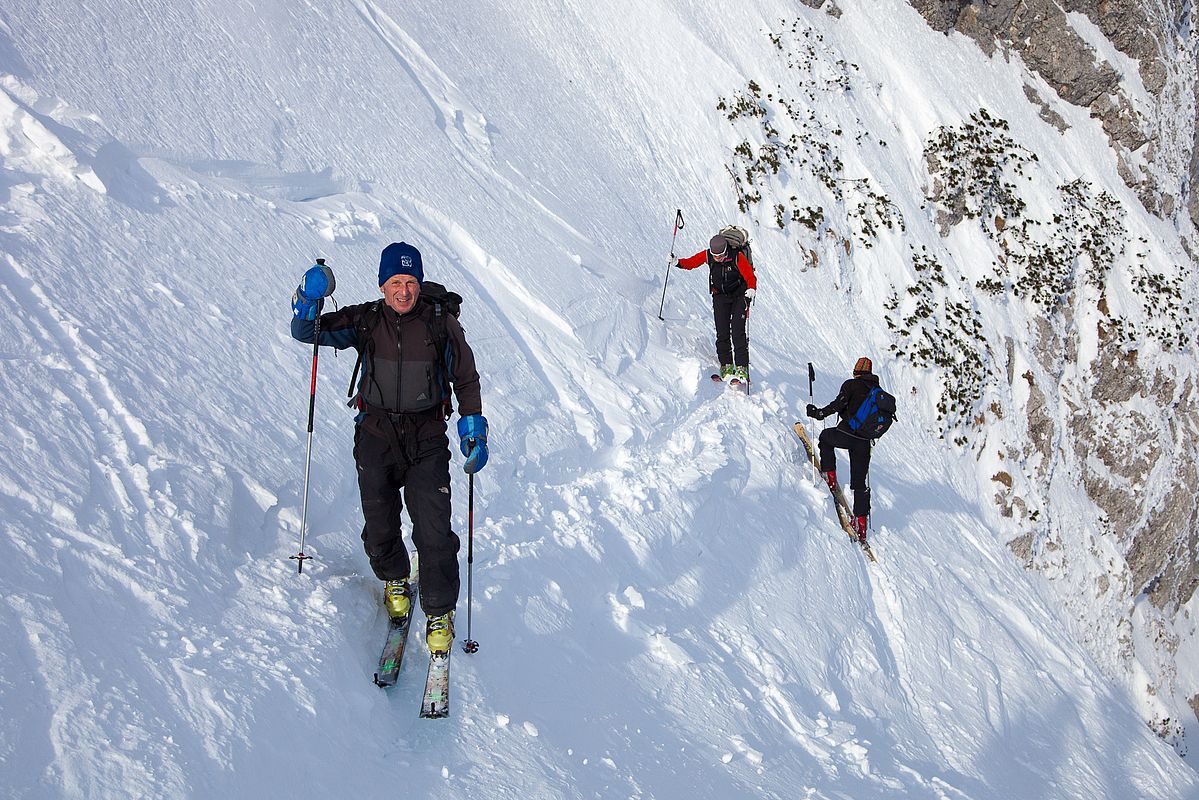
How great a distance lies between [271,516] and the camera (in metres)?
5.38

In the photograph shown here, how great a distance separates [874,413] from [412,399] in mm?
7359

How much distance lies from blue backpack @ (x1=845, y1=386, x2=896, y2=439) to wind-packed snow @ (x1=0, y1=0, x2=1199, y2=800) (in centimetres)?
100

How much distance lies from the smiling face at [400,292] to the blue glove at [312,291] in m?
0.32

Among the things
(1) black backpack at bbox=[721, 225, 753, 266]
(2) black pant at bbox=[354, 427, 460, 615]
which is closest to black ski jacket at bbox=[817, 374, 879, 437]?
(1) black backpack at bbox=[721, 225, 753, 266]

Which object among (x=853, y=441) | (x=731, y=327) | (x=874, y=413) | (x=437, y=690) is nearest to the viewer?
(x=437, y=690)

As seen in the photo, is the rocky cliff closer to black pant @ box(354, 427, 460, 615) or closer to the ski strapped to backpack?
black pant @ box(354, 427, 460, 615)

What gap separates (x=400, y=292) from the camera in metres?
4.55

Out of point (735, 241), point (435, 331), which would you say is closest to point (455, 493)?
point (435, 331)

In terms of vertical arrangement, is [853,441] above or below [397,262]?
above

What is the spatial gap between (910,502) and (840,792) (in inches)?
319

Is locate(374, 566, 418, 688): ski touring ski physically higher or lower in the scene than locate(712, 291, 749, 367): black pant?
lower

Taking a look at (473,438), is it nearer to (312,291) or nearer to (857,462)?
(312,291)

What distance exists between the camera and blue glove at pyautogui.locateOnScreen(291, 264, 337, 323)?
4551 mm

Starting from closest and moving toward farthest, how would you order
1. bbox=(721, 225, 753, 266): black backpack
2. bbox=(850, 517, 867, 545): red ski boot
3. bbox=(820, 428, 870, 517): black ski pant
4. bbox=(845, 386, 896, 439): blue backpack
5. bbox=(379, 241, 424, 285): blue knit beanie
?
bbox=(379, 241, 424, 285): blue knit beanie → bbox=(845, 386, 896, 439): blue backpack → bbox=(850, 517, 867, 545): red ski boot → bbox=(820, 428, 870, 517): black ski pant → bbox=(721, 225, 753, 266): black backpack
